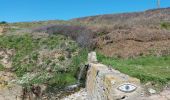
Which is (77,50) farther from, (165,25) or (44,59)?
(165,25)

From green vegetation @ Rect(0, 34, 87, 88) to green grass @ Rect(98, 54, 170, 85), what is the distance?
2.81 m

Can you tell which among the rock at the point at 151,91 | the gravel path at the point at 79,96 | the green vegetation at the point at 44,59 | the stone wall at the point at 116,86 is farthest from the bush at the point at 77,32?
the rock at the point at 151,91

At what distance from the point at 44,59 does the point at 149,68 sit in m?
11.0

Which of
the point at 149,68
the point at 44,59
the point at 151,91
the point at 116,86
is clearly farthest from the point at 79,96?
the point at 44,59

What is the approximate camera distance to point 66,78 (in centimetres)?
2475

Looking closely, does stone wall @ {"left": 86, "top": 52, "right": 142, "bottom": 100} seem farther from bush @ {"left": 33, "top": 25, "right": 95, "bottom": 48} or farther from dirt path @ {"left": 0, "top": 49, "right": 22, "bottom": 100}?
bush @ {"left": 33, "top": 25, "right": 95, "bottom": 48}

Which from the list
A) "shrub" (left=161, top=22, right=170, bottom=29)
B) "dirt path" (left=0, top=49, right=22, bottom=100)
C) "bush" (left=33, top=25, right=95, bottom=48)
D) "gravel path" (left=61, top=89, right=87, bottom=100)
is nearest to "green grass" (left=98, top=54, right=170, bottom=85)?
"gravel path" (left=61, top=89, right=87, bottom=100)

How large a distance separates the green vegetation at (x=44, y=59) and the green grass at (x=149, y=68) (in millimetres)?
2810

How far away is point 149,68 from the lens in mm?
18672

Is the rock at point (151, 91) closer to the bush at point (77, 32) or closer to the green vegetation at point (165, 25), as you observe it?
the bush at point (77, 32)

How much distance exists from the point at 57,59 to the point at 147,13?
18.9 m

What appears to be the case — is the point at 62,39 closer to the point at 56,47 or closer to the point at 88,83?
the point at 56,47

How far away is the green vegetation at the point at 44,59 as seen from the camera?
83.4ft

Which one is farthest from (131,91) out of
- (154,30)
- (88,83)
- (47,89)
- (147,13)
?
(147,13)
